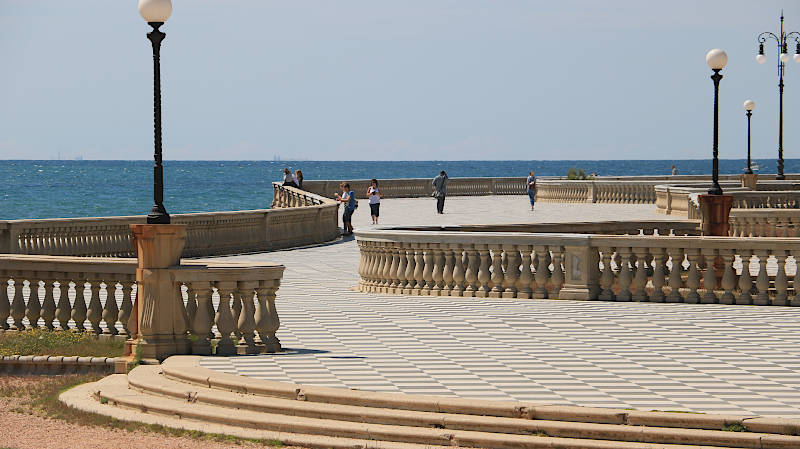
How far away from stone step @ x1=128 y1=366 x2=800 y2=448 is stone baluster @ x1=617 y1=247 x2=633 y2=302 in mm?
8672

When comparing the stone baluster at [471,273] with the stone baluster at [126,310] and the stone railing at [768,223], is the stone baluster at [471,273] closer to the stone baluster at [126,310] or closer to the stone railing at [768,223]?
the stone baluster at [126,310]

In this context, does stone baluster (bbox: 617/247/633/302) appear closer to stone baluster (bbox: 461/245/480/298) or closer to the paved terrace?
the paved terrace

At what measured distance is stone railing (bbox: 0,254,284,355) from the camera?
13.6 metres

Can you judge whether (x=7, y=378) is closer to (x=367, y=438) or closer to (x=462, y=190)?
(x=367, y=438)

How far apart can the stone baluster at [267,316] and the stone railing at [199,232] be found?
13.5 meters

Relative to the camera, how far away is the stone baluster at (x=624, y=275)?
19.0 meters

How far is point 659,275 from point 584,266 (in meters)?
1.15

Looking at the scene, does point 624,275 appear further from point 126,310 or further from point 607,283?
point 126,310

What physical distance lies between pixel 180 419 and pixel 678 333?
22.7 ft

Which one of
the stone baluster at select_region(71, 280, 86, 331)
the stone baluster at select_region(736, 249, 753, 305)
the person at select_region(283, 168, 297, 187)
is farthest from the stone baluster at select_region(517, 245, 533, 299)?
the person at select_region(283, 168, 297, 187)

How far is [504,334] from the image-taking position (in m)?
15.6

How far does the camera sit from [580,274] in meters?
19.4

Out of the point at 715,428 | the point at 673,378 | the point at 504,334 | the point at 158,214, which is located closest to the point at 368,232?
the point at 504,334

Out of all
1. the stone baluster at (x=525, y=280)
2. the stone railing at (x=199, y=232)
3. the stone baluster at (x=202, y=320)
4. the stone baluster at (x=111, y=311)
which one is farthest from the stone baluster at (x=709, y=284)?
the stone railing at (x=199, y=232)
